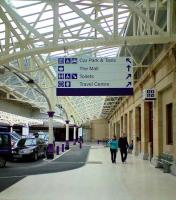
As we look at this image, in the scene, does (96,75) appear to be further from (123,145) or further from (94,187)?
(123,145)

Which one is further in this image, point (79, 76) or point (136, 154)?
point (136, 154)

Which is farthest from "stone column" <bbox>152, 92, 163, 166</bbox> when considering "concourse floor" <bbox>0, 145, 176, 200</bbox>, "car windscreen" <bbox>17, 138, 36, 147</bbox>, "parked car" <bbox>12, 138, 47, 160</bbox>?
"car windscreen" <bbox>17, 138, 36, 147</bbox>

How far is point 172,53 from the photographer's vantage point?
18.1m

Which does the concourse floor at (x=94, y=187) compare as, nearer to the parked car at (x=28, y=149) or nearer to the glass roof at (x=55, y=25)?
the glass roof at (x=55, y=25)

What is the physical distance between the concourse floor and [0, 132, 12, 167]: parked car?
509 centimetres

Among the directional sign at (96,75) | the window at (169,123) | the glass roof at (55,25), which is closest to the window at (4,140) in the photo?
Answer: the glass roof at (55,25)

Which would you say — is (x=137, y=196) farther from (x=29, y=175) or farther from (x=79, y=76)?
(x=29, y=175)

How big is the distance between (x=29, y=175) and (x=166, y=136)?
7.13 meters

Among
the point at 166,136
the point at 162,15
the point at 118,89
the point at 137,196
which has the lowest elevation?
the point at 137,196

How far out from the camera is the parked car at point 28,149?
29172 millimetres

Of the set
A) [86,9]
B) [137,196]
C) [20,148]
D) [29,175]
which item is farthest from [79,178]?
[20,148]

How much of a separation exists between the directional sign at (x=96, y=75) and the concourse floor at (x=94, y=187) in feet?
10.5

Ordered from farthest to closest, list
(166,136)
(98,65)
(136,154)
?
(136,154), (166,136), (98,65)

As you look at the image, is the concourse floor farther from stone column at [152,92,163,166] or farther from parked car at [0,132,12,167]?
parked car at [0,132,12,167]
